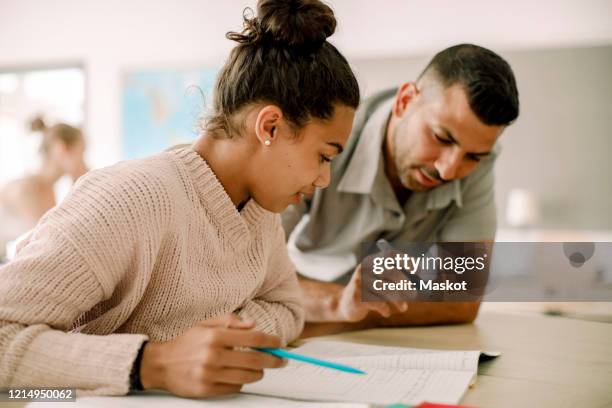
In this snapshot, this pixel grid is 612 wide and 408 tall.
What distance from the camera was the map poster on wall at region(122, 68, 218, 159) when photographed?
409 centimetres

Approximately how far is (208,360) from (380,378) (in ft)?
0.84

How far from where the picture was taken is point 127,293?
2.61 ft

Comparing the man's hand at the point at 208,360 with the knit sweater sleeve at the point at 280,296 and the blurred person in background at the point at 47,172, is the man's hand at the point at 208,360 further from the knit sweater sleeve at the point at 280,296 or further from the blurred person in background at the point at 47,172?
the blurred person in background at the point at 47,172

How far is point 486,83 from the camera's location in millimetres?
1275

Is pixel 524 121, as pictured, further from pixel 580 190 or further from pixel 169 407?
pixel 169 407

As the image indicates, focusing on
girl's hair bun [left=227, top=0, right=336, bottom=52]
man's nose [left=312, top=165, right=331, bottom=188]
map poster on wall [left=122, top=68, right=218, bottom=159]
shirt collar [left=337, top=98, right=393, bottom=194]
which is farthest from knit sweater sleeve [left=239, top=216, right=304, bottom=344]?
map poster on wall [left=122, top=68, right=218, bottom=159]

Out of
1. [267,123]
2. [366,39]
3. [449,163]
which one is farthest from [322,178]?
[366,39]

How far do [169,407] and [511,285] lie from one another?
90 centimetres

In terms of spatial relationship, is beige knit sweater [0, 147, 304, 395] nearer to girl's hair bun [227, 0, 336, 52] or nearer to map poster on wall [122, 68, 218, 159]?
girl's hair bun [227, 0, 336, 52]

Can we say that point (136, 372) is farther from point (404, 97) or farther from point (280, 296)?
point (404, 97)

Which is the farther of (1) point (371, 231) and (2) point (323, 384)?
(1) point (371, 231)

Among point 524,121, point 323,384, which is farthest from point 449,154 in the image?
point 524,121

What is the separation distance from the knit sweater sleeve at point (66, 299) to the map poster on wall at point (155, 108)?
336 centimetres

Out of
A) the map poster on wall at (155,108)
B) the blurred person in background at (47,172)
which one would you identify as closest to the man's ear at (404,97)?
the blurred person in background at (47,172)
